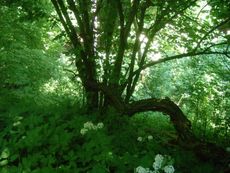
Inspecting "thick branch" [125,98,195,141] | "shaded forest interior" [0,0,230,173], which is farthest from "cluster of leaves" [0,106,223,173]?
"thick branch" [125,98,195,141]

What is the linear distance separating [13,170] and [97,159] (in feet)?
2.03

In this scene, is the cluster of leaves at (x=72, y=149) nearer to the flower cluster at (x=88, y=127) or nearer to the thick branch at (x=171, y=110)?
the flower cluster at (x=88, y=127)

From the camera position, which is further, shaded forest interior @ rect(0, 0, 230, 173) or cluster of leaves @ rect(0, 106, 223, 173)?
shaded forest interior @ rect(0, 0, 230, 173)

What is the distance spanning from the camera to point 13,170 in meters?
2.36

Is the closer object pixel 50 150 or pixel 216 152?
pixel 50 150

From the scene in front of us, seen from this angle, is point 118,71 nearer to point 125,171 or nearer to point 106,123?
point 106,123

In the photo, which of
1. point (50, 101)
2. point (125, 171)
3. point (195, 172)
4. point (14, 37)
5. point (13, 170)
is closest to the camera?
point (13, 170)

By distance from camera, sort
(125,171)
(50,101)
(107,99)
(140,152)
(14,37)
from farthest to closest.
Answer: (14,37) < (50,101) < (107,99) < (140,152) < (125,171)

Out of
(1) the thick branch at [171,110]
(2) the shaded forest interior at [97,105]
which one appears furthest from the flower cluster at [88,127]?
(1) the thick branch at [171,110]

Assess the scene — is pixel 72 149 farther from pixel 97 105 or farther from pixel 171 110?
pixel 97 105

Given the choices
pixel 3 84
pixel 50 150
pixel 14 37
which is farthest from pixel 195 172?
pixel 14 37

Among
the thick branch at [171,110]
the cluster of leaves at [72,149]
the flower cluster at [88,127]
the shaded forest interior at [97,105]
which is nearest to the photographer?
the cluster of leaves at [72,149]

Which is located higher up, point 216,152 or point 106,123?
point 106,123

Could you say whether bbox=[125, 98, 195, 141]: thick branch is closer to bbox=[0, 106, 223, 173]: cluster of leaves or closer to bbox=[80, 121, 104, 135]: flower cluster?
bbox=[0, 106, 223, 173]: cluster of leaves
